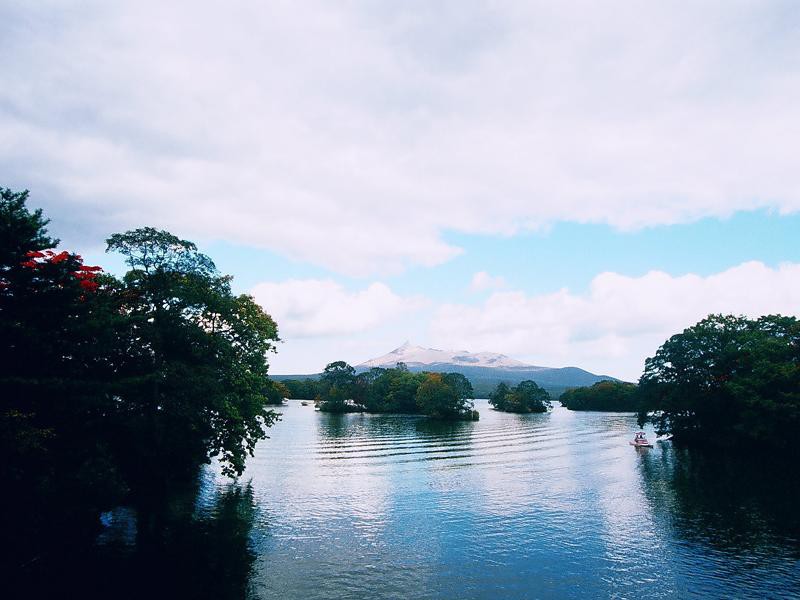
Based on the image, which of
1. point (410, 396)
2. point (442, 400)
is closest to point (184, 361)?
point (442, 400)

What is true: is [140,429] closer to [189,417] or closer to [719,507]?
[189,417]

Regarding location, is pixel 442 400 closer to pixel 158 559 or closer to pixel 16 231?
pixel 158 559

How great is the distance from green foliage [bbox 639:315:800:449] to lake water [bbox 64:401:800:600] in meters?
7.57

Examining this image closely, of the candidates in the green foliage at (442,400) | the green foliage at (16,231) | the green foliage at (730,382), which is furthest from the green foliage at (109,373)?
the green foliage at (442,400)

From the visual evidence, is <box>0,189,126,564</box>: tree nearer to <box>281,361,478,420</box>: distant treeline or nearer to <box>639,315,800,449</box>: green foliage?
<box>639,315,800,449</box>: green foliage

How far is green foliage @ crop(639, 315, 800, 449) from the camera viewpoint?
72.1 meters

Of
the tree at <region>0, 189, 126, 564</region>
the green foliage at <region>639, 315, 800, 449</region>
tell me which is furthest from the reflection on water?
the green foliage at <region>639, 315, 800, 449</region>

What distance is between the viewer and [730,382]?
77.3 meters

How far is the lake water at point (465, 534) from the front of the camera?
30.3 m

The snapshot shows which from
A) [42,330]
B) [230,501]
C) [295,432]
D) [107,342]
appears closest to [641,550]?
[230,501]

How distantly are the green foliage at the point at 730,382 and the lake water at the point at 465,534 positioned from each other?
298 inches

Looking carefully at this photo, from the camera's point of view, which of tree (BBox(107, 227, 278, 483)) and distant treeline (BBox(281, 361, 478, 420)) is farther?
distant treeline (BBox(281, 361, 478, 420))

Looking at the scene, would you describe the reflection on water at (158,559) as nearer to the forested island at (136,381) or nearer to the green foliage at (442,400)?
the forested island at (136,381)

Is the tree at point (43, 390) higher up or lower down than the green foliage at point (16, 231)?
lower down
